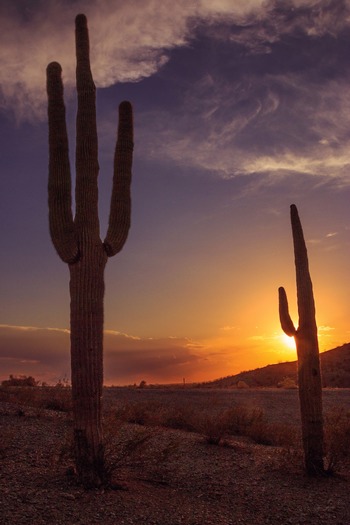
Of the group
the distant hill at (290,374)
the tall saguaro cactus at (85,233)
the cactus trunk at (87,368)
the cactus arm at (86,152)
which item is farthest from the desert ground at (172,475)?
the distant hill at (290,374)

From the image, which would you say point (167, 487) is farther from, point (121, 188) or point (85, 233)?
point (121, 188)

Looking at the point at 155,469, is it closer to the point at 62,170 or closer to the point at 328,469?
the point at 328,469

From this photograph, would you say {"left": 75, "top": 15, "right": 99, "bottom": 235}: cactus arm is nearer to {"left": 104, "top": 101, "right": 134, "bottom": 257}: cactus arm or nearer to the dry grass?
{"left": 104, "top": 101, "right": 134, "bottom": 257}: cactus arm

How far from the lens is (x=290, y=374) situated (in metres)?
42.4

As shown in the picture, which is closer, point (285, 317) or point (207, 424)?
point (285, 317)

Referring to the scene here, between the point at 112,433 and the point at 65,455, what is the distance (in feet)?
3.12

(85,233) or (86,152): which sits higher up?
(86,152)

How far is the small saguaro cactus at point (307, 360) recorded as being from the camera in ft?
36.0

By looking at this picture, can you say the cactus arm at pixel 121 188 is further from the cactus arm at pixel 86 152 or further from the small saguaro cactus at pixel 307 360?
the small saguaro cactus at pixel 307 360

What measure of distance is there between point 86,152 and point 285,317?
561 cm

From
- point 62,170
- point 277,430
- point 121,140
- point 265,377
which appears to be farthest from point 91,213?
point 265,377

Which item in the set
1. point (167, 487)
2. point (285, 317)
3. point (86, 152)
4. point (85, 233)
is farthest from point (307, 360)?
point (86, 152)

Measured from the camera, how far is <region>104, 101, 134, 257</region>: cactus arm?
966cm

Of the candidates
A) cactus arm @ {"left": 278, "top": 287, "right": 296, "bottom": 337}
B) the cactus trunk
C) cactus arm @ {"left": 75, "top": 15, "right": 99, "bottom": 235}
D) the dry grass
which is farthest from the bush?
cactus arm @ {"left": 75, "top": 15, "right": 99, "bottom": 235}
